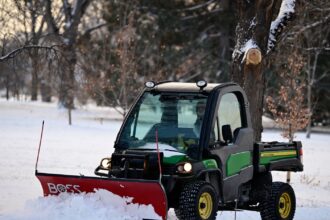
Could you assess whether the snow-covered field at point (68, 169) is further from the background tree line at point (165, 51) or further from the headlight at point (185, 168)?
the background tree line at point (165, 51)

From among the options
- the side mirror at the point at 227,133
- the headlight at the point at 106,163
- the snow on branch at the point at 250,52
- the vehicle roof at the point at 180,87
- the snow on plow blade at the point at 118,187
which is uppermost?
the snow on branch at the point at 250,52

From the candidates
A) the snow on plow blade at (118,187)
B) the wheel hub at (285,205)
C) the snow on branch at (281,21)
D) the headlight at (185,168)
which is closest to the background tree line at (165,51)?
the snow on branch at (281,21)

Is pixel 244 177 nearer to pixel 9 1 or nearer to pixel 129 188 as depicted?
pixel 129 188

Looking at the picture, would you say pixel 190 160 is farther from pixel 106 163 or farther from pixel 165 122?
pixel 106 163

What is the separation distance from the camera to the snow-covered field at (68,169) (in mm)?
8334

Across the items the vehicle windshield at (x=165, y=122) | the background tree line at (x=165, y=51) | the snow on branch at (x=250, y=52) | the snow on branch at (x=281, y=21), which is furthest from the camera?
the background tree line at (x=165, y=51)

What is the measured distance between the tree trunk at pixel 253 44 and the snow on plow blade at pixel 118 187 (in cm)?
642

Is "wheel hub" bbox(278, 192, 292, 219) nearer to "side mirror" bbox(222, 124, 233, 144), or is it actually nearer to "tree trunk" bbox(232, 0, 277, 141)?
"side mirror" bbox(222, 124, 233, 144)

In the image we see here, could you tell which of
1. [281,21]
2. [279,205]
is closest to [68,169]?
[281,21]

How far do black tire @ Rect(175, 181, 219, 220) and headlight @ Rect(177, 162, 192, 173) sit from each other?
0.16 meters

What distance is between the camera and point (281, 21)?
14.7 m

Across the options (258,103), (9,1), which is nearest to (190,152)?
(258,103)

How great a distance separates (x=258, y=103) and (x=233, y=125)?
16.5 ft

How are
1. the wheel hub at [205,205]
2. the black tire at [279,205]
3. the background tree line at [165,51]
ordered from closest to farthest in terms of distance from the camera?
1. the wheel hub at [205,205]
2. the black tire at [279,205]
3. the background tree line at [165,51]
